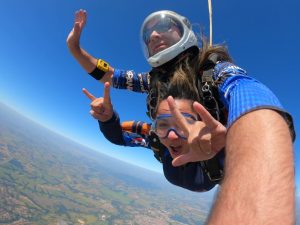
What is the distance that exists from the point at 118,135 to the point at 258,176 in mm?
2632

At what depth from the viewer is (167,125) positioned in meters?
2.17

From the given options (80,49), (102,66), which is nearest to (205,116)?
(102,66)

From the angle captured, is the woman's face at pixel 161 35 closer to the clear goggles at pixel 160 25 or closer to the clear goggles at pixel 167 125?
the clear goggles at pixel 160 25

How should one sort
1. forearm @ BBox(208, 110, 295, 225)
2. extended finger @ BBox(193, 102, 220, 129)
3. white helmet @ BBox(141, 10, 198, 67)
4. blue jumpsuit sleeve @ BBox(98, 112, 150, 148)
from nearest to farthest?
forearm @ BBox(208, 110, 295, 225), extended finger @ BBox(193, 102, 220, 129), white helmet @ BBox(141, 10, 198, 67), blue jumpsuit sleeve @ BBox(98, 112, 150, 148)

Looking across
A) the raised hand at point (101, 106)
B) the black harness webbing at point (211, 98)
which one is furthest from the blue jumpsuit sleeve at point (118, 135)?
the black harness webbing at point (211, 98)

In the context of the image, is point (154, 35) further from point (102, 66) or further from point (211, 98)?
point (211, 98)

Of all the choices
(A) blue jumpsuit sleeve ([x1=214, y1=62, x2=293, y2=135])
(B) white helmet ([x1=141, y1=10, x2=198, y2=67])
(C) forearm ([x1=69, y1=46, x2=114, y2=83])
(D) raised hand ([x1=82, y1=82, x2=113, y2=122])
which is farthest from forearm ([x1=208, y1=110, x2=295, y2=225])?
(C) forearm ([x1=69, y1=46, x2=114, y2=83])

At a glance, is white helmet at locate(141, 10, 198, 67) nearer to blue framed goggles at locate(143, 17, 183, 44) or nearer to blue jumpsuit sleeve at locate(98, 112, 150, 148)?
blue framed goggles at locate(143, 17, 183, 44)

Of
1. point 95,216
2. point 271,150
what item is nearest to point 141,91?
point 271,150

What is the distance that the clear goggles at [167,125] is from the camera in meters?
2.06

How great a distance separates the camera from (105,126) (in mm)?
2875

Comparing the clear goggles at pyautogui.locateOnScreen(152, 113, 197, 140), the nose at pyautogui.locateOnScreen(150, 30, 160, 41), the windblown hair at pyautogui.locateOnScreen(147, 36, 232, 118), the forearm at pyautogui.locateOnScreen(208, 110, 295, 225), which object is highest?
the nose at pyautogui.locateOnScreen(150, 30, 160, 41)

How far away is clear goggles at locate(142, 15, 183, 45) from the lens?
8.91 feet

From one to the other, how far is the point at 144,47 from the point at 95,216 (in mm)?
93113
